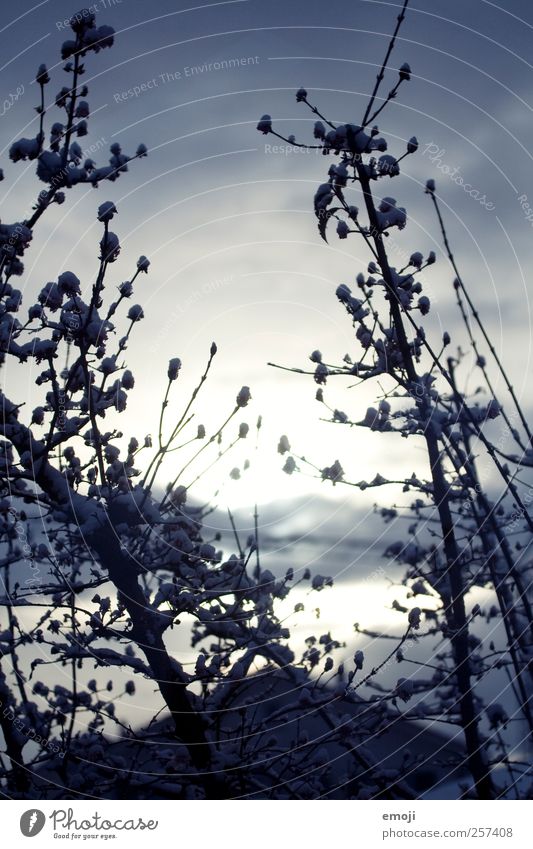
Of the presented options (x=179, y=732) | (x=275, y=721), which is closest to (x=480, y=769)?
(x=275, y=721)

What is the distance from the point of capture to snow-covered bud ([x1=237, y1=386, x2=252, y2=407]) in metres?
4.82

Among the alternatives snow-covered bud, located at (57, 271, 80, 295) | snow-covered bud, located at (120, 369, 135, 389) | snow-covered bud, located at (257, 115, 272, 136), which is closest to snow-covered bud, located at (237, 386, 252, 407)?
snow-covered bud, located at (120, 369, 135, 389)

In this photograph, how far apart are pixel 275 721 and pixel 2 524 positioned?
336cm

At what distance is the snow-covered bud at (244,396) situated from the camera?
4820 millimetres

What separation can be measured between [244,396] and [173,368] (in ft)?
1.83

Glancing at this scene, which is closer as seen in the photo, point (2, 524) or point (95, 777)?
point (95, 777)

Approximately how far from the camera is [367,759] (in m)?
6.48

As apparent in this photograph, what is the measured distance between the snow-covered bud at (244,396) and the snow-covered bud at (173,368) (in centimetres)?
48

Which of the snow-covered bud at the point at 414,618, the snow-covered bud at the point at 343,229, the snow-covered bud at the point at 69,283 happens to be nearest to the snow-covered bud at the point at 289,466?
the snow-covered bud at the point at 414,618

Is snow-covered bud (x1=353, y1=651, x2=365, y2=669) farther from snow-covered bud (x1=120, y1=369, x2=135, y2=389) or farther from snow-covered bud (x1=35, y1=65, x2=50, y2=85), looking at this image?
snow-covered bud (x1=35, y1=65, x2=50, y2=85)

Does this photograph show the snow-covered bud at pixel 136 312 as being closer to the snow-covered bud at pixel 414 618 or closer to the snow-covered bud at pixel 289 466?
the snow-covered bud at pixel 289 466

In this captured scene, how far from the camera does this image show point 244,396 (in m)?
4.84

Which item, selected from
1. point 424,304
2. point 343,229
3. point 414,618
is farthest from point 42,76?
point 414,618
